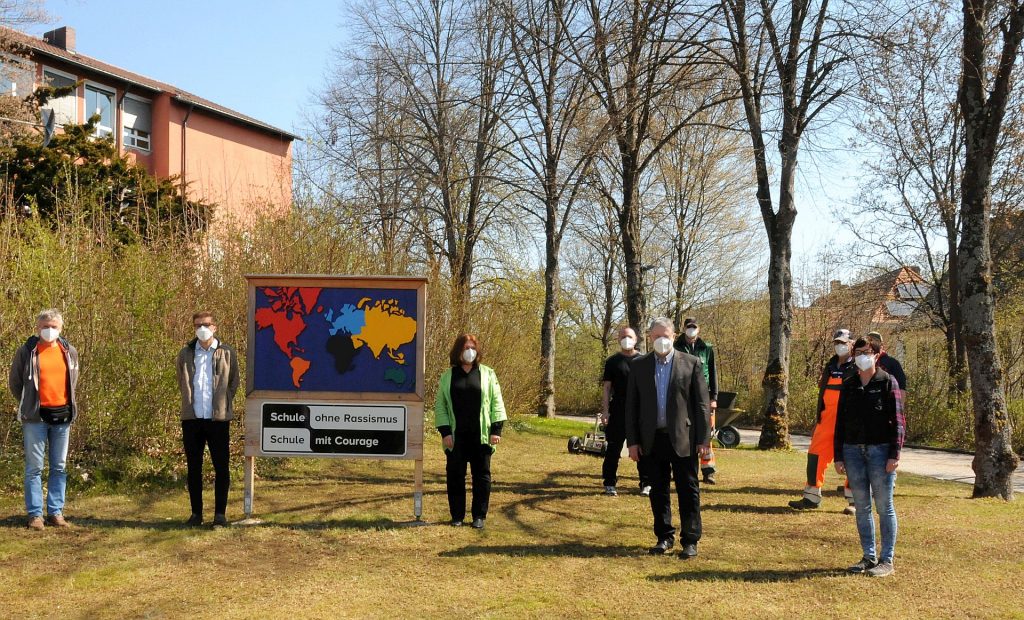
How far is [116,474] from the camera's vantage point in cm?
952

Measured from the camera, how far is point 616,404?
9.79 m

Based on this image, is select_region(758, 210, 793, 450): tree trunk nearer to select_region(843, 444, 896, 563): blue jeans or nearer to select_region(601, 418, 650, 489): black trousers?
select_region(601, 418, 650, 489): black trousers

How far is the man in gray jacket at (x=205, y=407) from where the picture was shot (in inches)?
302

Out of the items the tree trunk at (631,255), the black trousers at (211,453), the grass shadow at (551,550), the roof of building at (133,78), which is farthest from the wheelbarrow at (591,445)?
the roof of building at (133,78)

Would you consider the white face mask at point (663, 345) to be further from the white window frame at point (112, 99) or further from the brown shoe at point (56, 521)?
the white window frame at point (112, 99)

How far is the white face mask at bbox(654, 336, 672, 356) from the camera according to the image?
267 inches

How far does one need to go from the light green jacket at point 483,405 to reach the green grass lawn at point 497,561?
1.00 metres

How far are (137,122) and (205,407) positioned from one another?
2823cm

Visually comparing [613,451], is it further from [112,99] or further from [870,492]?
[112,99]

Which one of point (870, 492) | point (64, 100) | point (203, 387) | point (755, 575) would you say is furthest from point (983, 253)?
point (64, 100)

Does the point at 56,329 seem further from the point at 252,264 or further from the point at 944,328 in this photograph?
the point at 944,328

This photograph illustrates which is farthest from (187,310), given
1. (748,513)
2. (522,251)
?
(522,251)

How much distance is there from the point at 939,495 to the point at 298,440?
26.1 feet

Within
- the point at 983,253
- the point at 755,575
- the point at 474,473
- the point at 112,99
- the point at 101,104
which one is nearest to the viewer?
the point at 755,575
